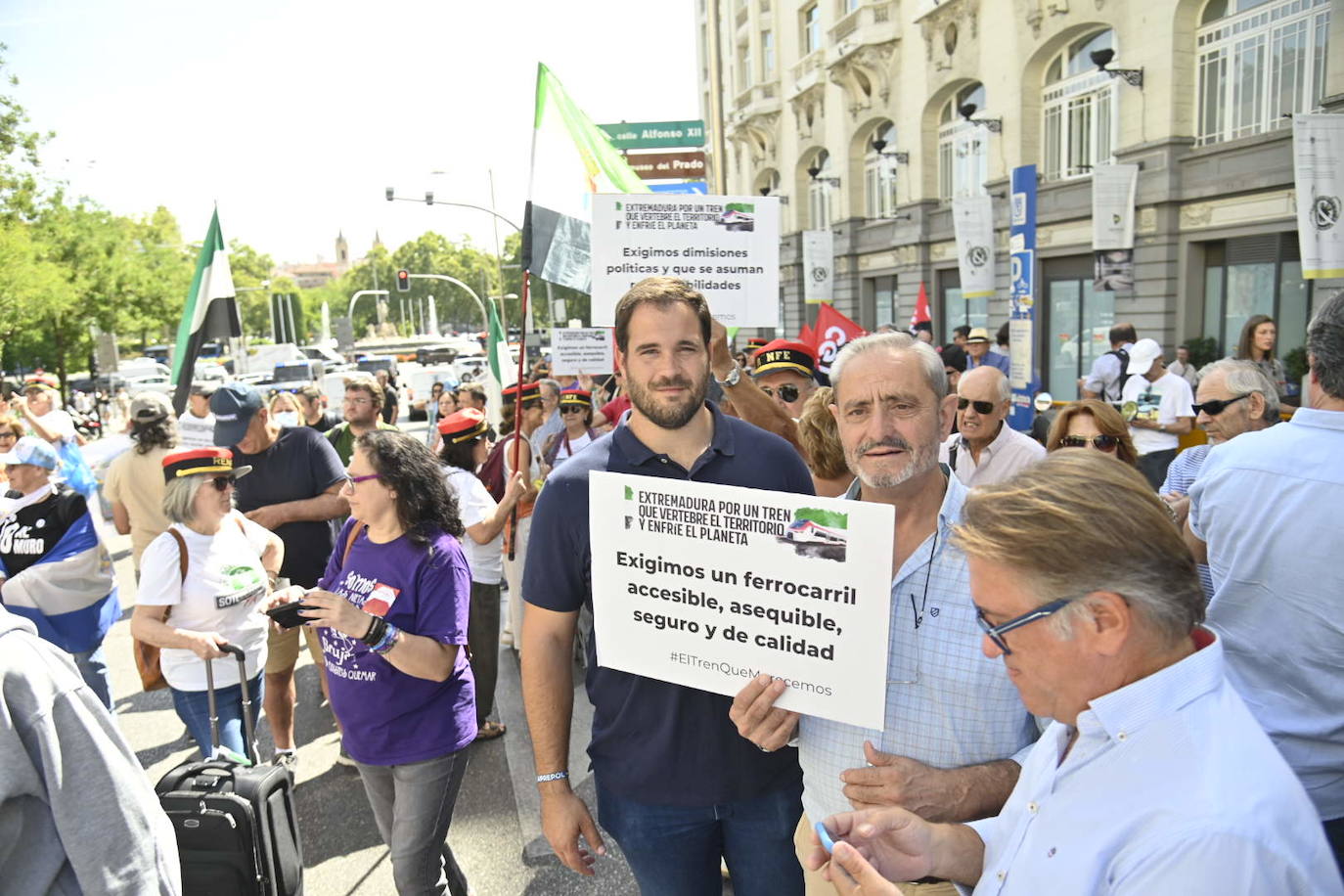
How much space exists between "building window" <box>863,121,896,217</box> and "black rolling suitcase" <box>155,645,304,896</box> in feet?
79.7

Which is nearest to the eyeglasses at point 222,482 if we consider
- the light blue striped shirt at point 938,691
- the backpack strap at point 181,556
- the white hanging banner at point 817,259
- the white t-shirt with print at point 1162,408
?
the backpack strap at point 181,556

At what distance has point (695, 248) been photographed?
187 inches

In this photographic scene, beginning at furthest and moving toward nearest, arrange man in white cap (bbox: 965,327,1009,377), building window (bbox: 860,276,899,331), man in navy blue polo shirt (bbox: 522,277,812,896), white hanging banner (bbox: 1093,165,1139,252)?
building window (bbox: 860,276,899,331) → white hanging banner (bbox: 1093,165,1139,252) → man in white cap (bbox: 965,327,1009,377) → man in navy blue polo shirt (bbox: 522,277,812,896)

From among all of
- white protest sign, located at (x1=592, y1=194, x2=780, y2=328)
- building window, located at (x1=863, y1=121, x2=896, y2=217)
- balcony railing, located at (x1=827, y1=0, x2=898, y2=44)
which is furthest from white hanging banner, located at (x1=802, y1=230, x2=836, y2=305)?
white protest sign, located at (x1=592, y1=194, x2=780, y2=328)

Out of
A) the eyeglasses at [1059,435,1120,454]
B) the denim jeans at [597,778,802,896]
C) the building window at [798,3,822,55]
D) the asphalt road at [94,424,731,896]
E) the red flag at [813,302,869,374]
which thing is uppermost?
the building window at [798,3,822,55]

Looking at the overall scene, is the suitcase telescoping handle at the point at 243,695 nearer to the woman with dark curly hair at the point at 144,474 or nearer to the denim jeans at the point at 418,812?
the denim jeans at the point at 418,812

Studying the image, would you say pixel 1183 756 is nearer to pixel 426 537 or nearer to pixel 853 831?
pixel 853 831

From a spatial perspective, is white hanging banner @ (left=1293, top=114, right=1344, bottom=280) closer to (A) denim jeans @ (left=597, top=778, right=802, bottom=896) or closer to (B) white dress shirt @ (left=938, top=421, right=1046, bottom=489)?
(B) white dress shirt @ (left=938, top=421, right=1046, bottom=489)

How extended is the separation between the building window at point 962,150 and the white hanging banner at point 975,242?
187 inches

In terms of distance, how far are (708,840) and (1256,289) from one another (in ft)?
49.4

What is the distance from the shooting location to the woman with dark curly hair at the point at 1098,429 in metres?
3.85

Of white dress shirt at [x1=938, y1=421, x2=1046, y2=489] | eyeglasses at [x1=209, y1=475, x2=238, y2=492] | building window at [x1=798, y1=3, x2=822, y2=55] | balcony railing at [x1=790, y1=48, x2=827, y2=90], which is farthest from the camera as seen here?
building window at [x1=798, y1=3, x2=822, y2=55]

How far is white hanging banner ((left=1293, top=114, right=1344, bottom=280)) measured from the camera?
8914mm

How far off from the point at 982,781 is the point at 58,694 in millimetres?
1841
